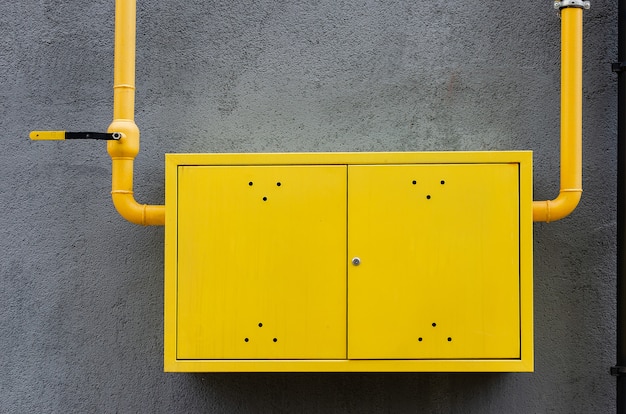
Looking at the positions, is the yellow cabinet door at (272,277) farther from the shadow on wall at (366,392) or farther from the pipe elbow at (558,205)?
the pipe elbow at (558,205)

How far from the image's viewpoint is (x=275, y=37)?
327 centimetres

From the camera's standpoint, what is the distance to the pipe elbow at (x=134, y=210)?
299 centimetres

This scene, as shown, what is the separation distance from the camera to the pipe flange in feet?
9.87

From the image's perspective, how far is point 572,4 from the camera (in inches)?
118

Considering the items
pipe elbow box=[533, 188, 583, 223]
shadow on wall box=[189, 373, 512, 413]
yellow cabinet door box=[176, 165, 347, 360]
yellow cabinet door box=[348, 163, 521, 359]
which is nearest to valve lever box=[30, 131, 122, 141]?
yellow cabinet door box=[176, 165, 347, 360]

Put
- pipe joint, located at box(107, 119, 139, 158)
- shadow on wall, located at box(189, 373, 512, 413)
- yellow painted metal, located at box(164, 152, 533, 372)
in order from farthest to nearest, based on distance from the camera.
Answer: shadow on wall, located at box(189, 373, 512, 413) < pipe joint, located at box(107, 119, 139, 158) < yellow painted metal, located at box(164, 152, 533, 372)

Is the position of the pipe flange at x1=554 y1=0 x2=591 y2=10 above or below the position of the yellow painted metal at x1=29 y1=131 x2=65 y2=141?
above

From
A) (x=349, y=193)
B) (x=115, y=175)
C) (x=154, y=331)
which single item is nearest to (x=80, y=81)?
(x=115, y=175)

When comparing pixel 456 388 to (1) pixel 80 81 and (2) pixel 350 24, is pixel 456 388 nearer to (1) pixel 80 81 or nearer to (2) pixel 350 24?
(2) pixel 350 24

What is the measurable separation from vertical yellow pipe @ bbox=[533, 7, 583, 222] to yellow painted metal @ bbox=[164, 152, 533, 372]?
0.81ft

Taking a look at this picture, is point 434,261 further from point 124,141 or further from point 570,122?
point 124,141

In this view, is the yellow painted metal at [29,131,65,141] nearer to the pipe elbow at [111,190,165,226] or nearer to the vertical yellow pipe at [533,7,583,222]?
the pipe elbow at [111,190,165,226]

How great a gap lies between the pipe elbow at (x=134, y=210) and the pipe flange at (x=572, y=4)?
5.86 feet

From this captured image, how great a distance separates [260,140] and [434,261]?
94 cm
